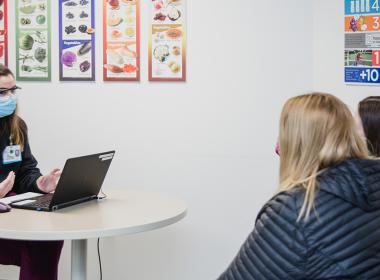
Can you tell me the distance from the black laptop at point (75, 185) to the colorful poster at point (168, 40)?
105cm

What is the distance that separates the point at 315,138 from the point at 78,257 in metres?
1.31

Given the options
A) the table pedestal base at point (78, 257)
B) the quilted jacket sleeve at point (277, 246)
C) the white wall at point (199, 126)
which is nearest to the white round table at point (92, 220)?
the table pedestal base at point (78, 257)

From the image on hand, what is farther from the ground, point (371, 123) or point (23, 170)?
point (371, 123)

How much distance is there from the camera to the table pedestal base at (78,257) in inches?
105

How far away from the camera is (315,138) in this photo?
179cm

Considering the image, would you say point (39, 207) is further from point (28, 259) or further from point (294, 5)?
point (294, 5)

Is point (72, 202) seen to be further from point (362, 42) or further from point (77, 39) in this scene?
point (362, 42)

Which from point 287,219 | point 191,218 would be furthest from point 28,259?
point 287,219

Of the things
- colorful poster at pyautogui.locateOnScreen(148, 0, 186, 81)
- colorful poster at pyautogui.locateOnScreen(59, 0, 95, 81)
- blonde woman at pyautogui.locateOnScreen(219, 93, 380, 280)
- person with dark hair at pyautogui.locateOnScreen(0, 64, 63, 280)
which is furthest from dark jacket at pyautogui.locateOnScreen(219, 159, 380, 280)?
colorful poster at pyautogui.locateOnScreen(59, 0, 95, 81)

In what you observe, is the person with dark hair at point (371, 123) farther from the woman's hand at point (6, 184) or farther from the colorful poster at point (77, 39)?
the colorful poster at point (77, 39)

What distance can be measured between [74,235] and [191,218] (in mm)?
1561

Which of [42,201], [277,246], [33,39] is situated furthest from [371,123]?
[33,39]

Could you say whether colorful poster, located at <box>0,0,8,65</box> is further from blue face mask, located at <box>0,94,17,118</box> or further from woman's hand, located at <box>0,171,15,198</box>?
woman's hand, located at <box>0,171,15,198</box>

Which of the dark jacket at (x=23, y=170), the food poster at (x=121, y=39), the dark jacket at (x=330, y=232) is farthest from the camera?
the food poster at (x=121, y=39)
